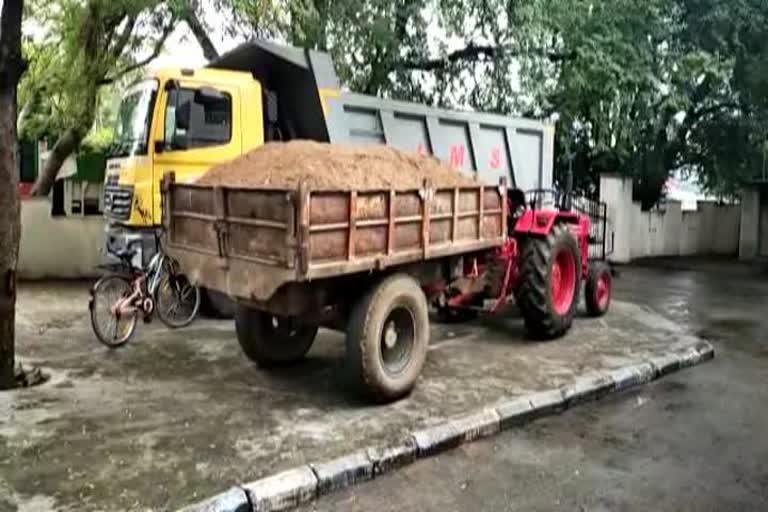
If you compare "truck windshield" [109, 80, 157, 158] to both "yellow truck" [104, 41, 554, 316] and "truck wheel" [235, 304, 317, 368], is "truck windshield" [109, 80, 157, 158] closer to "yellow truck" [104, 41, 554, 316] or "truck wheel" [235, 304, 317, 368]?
"yellow truck" [104, 41, 554, 316]

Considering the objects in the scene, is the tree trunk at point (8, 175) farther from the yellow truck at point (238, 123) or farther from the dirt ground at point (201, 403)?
the yellow truck at point (238, 123)

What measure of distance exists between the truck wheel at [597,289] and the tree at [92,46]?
649 centimetres

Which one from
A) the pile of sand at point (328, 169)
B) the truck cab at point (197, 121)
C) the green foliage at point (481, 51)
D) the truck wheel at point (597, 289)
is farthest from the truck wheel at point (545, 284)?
the green foliage at point (481, 51)

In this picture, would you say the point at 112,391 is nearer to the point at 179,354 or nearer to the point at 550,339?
the point at 179,354

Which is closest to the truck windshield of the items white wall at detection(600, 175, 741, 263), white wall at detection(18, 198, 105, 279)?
white wall at detection(18, 198, 105, 279)

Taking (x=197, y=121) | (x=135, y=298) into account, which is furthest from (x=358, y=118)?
(x=135, y=298)

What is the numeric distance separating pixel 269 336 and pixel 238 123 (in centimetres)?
306

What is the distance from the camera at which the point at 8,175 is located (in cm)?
559

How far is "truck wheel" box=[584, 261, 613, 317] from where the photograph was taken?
877 centimetres

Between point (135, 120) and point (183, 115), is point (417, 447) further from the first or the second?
point (135, 120)

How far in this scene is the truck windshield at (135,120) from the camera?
791 cm

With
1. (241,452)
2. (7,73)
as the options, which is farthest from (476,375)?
(7,73)

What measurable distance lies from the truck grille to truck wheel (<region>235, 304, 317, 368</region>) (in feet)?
8.66

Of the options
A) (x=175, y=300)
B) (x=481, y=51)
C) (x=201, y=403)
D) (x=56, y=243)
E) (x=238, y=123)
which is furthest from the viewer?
(x=481, y=51)
